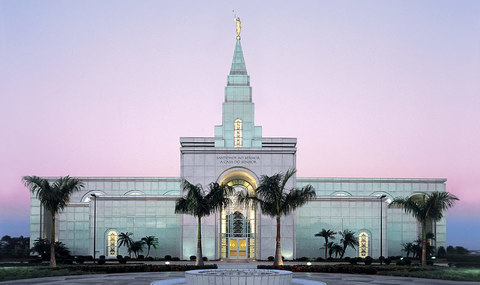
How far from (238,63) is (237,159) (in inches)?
453

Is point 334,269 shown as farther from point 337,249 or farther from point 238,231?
point 238,231

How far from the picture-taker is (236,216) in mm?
60094

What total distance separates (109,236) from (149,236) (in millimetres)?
4282

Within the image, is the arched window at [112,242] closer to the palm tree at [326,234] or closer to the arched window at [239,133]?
the arched window at [239,133]

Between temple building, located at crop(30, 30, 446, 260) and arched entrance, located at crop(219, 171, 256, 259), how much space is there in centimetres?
10

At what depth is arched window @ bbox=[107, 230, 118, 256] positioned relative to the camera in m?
61.3

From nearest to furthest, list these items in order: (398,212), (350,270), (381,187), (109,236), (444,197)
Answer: (350,270)
(444,197)
(109,236)
(398,212)
(381,187)

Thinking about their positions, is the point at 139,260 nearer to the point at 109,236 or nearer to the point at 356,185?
the point at 109,236

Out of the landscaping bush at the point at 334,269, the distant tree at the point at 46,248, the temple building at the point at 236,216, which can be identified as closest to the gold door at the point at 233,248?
the temple building at the point at 236,216

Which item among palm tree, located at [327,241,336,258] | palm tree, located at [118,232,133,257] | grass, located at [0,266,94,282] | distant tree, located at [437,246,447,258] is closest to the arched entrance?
palm tree, located at [327,241,336,258]

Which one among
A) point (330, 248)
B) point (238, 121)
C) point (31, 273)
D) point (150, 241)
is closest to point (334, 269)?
point (330, 248)

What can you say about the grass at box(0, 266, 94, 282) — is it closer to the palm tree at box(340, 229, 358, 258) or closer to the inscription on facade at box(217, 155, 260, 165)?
the inscription on facade at box(217, 155, 260, 165)

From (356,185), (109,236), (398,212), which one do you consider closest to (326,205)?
(398,212)

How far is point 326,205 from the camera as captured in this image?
63969 mm
